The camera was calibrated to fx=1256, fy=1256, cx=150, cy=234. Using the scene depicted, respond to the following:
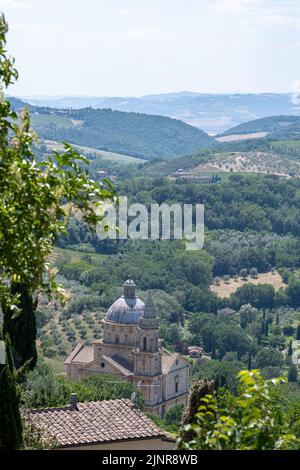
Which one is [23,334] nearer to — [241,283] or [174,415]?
[174,415]

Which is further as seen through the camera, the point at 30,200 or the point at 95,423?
the point at 95,423

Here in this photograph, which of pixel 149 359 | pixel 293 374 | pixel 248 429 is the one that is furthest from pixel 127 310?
pixel 248 429

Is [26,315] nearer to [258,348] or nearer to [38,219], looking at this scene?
[38,219]

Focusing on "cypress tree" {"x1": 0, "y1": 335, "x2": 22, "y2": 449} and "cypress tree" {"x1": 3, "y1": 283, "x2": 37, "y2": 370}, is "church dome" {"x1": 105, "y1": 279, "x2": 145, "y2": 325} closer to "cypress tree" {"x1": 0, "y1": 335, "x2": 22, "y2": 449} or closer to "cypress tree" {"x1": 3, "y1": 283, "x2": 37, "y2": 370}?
"cypress tree" {"x1": 3, "y1": 283, "x2": 37, "y2": 370}

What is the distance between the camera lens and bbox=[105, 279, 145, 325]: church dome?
6650cm

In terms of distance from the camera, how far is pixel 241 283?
13538cm

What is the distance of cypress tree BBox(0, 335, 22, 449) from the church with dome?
45040 millimetres

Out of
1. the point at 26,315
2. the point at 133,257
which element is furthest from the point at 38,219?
the point at 133,257

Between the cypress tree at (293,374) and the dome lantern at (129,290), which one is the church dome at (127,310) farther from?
the cypress tree at (293,374)

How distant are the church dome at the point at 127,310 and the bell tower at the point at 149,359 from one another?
140 cm

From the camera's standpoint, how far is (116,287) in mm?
108125

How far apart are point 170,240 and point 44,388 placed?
10806 cm

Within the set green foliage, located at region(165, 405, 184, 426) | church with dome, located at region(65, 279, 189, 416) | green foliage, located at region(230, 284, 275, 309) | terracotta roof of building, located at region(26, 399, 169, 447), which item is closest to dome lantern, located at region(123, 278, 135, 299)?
church with dome, located at region(65, 279, 189, 416)

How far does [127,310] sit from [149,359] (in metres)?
3.84
